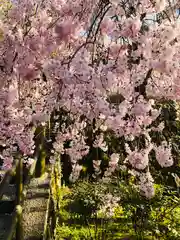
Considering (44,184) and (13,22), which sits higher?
(13,22)

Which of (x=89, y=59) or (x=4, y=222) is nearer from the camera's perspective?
(x=89, y=59)

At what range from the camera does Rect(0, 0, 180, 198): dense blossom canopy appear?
2617 millimetres

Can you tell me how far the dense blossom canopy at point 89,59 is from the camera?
2.62 meters

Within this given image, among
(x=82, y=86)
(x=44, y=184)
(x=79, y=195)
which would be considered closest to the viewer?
(x=82, y=86)

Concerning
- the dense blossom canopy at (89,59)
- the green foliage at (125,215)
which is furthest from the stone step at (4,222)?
the green foliage at (125,215)

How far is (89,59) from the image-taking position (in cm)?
272

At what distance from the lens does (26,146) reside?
11.7 feet

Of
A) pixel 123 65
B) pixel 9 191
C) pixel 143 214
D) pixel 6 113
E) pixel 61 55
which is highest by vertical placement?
pixel 61 55

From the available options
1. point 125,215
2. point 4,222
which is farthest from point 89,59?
point 125,215

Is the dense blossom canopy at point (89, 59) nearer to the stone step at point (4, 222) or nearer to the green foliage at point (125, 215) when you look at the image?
the stone step at point (4, 222)

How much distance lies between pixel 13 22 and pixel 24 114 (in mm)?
851

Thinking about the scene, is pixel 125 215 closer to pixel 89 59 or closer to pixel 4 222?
pixel 4 222

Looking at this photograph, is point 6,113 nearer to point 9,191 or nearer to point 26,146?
point 26,146

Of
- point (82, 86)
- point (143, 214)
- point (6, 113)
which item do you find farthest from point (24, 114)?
point (143, 214)
